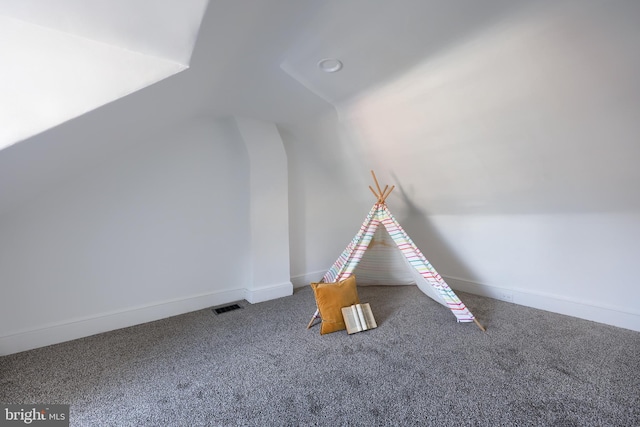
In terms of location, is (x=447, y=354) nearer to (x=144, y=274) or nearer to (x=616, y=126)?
(x=616, y=126)

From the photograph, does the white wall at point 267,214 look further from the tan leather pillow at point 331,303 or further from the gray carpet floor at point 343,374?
the tan leather pillow at point 331,303

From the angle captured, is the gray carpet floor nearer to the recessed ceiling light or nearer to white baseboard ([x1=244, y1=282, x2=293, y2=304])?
white baseboard ([x1=244, y1=282, x2=293, y2=304])

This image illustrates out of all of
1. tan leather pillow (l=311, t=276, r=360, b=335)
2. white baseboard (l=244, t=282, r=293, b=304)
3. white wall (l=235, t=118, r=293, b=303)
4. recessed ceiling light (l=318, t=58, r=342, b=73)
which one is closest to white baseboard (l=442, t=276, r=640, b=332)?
tan leather pillow (l=311, t=276, r=360, b=335)

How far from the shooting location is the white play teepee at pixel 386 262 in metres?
2.48

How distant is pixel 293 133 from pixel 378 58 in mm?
1710

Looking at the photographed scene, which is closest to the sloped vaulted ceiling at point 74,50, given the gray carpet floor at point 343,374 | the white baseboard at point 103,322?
the gray carpet floor at point 343,374

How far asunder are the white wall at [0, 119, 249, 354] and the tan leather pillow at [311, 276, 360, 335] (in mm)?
1182

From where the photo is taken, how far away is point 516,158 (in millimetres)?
2250

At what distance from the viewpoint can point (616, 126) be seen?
1750 mm

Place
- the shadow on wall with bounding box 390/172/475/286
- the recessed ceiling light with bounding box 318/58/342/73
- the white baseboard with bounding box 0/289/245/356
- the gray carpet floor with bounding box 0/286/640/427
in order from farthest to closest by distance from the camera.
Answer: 1. the shadow on wall with bounding box 390/172/475/286
2. the white baseboard with bounding box 0/289/245/356
3. the recessed ceiling light with bounding box 318/58/342/73
4. the gray carpet floor with bounding box 0/286/640/427

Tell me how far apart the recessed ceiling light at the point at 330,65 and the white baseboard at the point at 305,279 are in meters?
2.49

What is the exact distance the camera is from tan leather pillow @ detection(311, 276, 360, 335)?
7.85ft

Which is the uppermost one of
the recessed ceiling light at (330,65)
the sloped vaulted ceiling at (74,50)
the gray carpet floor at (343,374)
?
the recessed ceiling light at (330,65)

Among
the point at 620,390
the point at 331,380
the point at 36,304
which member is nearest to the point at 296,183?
the point at 331,380
